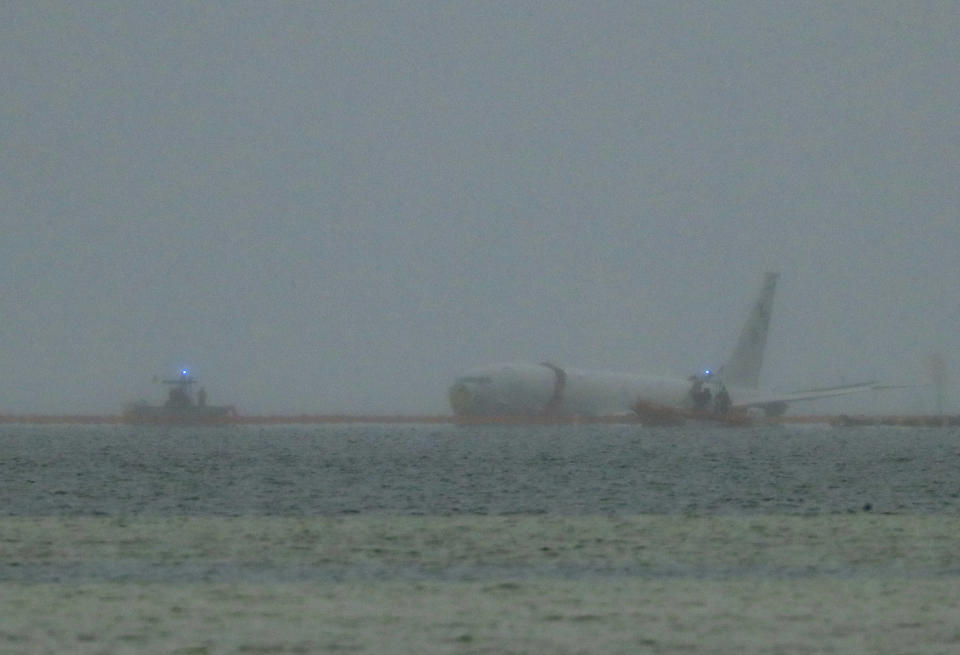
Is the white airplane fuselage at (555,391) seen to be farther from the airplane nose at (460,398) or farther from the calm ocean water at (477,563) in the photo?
the calm ocean water at (477,563)

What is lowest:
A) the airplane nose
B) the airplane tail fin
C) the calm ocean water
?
the calm ocean water

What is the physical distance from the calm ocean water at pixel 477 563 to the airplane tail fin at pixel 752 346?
112 metres

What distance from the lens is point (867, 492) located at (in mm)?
49094

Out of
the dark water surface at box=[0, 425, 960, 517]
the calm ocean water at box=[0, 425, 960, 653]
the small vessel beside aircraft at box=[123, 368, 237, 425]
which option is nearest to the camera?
the calm ocean water at box=[0, 425, 960, 653]

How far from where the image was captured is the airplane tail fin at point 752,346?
17038 cm

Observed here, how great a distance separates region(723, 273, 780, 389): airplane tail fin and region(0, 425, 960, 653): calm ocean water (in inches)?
4416

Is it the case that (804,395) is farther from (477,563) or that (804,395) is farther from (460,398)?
(477,563)

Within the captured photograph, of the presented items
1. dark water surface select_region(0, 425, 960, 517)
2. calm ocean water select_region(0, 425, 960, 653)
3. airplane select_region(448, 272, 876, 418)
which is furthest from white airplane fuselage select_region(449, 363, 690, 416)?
calm ocean water select_region(0, 425, 960, 653)

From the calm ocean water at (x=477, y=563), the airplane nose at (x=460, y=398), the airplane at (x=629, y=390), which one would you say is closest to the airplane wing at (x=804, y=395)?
the airplane at (x=629, y=390)

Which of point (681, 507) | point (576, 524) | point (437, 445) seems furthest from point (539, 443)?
point (576, 524)

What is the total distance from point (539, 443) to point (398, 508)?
208 ft

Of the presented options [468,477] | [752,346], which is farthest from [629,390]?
[468,477]

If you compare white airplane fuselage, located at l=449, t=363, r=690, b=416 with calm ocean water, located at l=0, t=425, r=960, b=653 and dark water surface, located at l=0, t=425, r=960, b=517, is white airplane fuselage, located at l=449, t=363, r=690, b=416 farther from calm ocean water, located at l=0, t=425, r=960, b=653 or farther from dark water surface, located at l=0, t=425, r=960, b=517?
calm ocean water, located at l=0, t=425, r=960, b=653

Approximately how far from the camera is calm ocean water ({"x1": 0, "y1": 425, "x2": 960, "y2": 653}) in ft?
58.2
